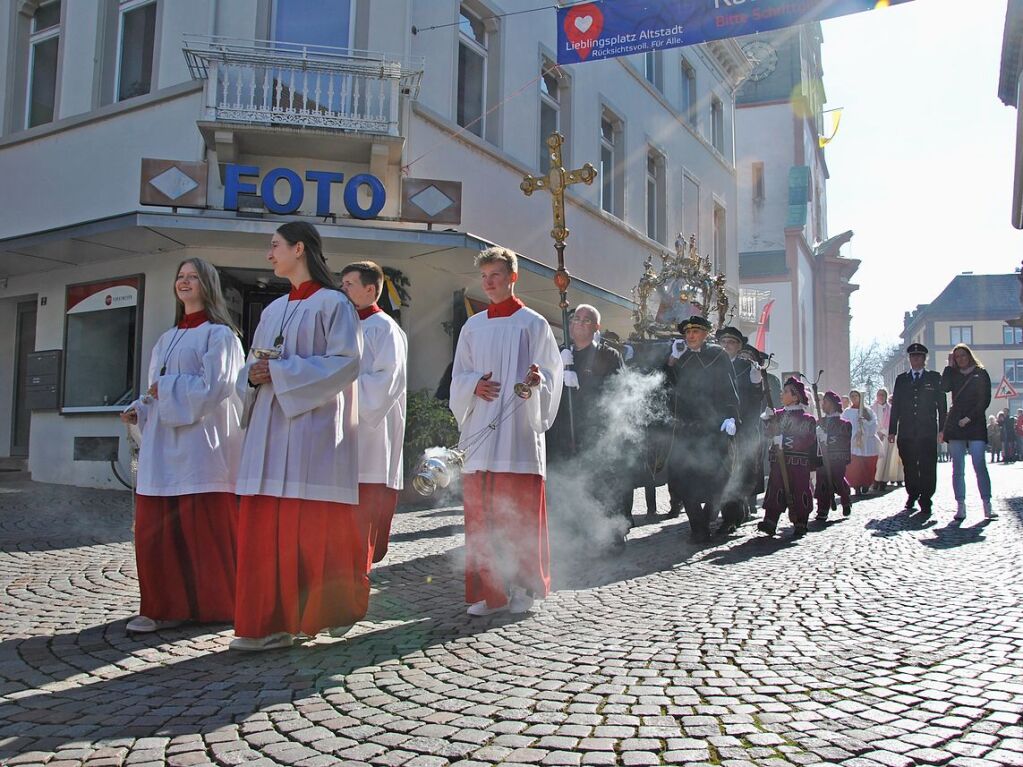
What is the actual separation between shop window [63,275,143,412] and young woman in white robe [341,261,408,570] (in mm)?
8631

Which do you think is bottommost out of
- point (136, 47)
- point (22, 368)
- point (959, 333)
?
point (22, 368)

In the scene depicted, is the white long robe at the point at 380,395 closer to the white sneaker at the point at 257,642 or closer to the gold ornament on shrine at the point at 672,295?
the white sneaker at the point at 257,642

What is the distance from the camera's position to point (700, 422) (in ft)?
26.7

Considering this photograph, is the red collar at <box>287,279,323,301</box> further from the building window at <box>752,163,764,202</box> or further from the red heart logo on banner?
the building window at <box>752,163,764,202</box>

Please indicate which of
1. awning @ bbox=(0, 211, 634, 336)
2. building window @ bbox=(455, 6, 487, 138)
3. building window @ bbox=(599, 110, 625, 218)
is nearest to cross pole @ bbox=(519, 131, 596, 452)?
awning @ bbox=(0, 211, 634, 336)

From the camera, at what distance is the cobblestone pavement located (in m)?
2.77

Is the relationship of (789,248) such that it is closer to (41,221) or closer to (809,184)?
(809,184)

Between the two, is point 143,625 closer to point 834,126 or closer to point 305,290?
point 305,290

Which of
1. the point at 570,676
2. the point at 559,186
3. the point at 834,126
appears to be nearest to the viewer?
the point at 570,676

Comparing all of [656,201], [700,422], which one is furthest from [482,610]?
[656,201]

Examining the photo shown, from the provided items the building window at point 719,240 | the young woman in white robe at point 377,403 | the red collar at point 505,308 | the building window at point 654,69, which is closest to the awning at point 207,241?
the young woman in white robe at point 377,403

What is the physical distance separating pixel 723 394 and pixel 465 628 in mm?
4445

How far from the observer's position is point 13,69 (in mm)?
15062

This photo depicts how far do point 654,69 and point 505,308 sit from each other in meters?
19.8
